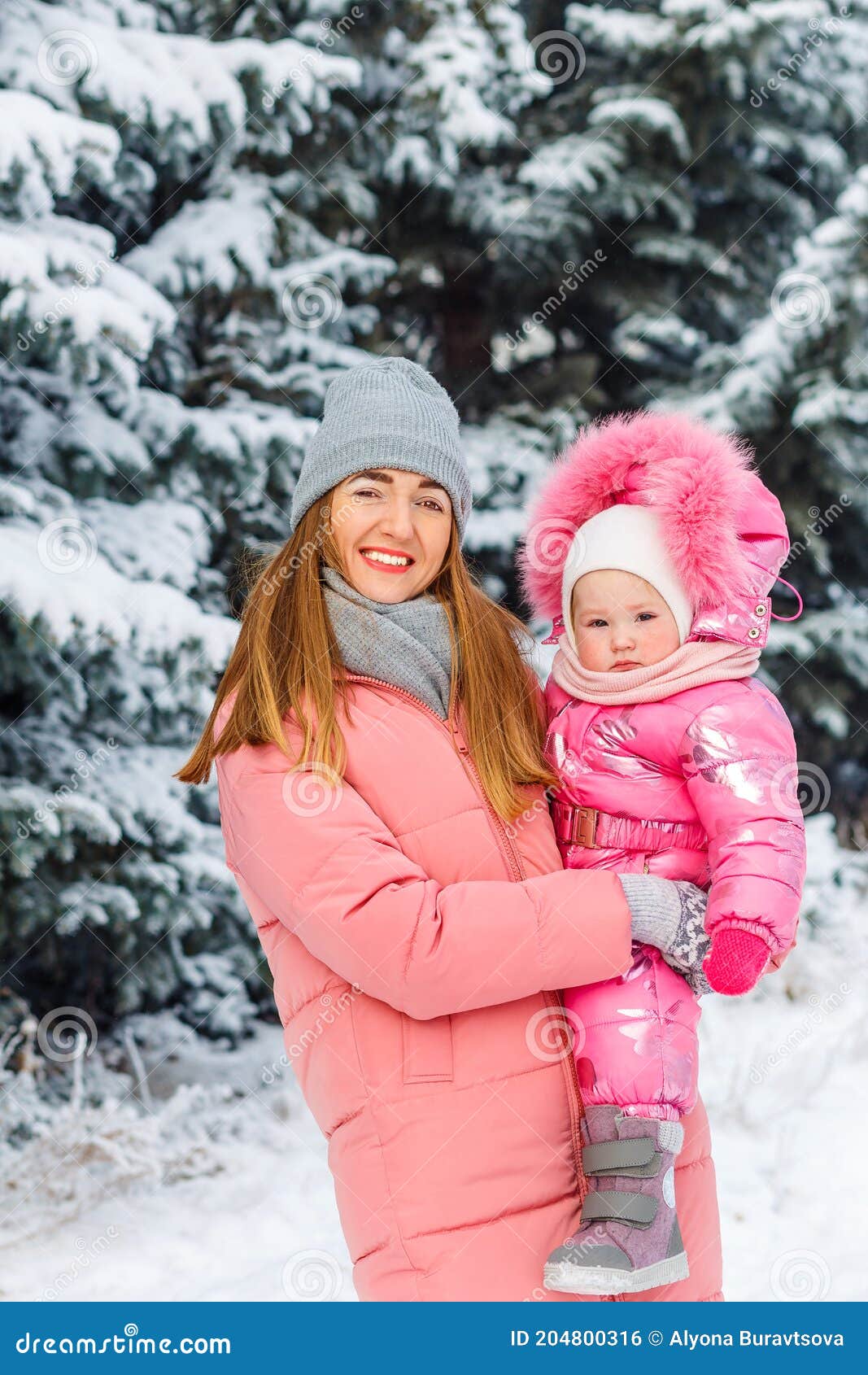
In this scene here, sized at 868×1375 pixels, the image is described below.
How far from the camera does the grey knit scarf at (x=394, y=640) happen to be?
2150 millimetres

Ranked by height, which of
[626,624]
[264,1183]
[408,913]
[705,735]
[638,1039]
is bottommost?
[264,1183]

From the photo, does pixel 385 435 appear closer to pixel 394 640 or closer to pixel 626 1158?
pixel 394 640

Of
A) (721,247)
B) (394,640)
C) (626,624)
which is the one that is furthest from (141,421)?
(721,247)

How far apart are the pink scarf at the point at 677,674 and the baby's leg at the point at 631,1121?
46cm

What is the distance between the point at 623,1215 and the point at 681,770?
2.53 ft

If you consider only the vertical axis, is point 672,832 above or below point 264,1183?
above

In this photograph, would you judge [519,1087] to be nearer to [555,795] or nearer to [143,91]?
[555,795]

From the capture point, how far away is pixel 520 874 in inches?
80.9

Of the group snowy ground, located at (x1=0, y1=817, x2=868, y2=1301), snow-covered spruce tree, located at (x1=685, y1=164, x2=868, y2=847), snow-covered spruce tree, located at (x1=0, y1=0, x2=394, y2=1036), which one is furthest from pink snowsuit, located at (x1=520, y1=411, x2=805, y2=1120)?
snow-covered spruce tree, located at (x1=685, y1=164, x2=868, y2=847)

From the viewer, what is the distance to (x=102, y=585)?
388 centimetres

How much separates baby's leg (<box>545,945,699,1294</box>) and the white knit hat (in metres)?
0.65

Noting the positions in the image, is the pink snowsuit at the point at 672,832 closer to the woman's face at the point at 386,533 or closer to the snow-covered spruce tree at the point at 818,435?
the woman's face at the point at 386,533

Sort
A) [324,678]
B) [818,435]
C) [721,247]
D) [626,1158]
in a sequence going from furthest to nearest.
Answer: [721,247] → [818,435] → [324,678] → [626,1158]
